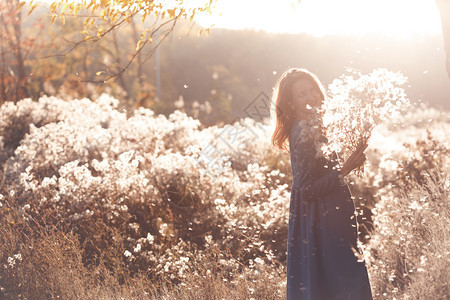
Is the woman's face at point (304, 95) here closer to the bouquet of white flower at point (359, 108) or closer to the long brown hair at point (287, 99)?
the long brown hair at point (287, 99)

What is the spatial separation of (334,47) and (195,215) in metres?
52.5

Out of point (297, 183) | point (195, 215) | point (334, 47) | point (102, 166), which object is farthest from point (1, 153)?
point (334, 47)

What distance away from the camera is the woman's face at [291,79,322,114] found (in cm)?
386

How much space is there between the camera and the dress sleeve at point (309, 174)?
3.59m

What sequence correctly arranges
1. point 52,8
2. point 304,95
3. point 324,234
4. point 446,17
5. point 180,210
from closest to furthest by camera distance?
1. point 324,234
2. point 304,95
3. point 52,8
4. point 446,17
5. point 180,210

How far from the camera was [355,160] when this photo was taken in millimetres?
3660

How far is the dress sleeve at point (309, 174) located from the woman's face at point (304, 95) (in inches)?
10.6

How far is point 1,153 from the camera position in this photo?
11.8m

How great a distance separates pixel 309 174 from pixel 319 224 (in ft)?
1.17

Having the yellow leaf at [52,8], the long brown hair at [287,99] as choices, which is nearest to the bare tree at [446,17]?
the long brown hair at [287,99]

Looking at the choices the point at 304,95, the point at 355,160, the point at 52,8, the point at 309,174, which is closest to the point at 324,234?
the point at 309,174

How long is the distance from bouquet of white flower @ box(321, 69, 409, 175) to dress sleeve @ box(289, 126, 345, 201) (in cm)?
13

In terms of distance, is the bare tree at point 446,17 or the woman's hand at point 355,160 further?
the bare tree at point 446,17

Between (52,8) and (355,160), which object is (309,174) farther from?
(52,8)
